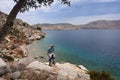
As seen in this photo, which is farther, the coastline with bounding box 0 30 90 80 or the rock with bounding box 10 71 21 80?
the coastline with bounding box 0 30 90 80

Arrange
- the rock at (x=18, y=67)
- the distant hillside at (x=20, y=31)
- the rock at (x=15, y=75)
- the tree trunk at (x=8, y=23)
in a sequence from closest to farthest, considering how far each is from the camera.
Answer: the tree trunk at (x=8, y=23)
the rock at (x=15, y=75)
the rock at (x=18, y=67)
the distant hillside at (x=20, y=31)

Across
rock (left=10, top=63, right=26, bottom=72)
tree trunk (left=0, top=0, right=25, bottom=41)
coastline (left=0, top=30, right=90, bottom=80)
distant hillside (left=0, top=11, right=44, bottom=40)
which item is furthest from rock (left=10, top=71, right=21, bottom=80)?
distant hillside (left=0, top=11, right=44, bottom=40)

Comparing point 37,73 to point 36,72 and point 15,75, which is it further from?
point 15,75

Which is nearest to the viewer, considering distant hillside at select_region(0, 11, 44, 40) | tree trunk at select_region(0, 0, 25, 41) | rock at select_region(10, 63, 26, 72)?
tree trunk at select_region(0, 0, 25, 41)

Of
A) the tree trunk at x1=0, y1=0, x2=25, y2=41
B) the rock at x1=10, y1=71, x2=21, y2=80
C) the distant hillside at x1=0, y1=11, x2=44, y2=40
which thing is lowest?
the distant hillside at x1=0, y1=11, x2=44, y2=40

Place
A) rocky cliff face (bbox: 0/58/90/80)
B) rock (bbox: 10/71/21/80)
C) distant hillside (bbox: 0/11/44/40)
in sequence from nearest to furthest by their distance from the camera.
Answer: rock (bbox: 10/71/21/80), rocky cliff face (bbox: 0/58/90/80), distant hillside (bbox: 0/11/44/40)

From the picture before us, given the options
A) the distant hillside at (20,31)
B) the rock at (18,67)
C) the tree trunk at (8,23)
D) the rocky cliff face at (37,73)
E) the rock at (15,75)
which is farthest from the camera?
the distant hillside at (20,31)

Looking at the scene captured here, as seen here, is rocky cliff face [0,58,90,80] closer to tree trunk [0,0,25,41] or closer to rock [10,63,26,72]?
rock [10,63,26,72]

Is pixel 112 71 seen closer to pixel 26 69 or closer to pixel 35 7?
pixel 26 69

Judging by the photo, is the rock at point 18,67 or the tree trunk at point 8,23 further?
the rock at point 18,67

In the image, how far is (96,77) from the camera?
1017 inches

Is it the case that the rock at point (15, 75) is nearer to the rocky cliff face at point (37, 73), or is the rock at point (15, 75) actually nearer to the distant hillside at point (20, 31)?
the rocky cliff face at point (37, 73)

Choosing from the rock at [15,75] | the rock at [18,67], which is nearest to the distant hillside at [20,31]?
the rock at [18,67]

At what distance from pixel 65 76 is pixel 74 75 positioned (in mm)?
1398
